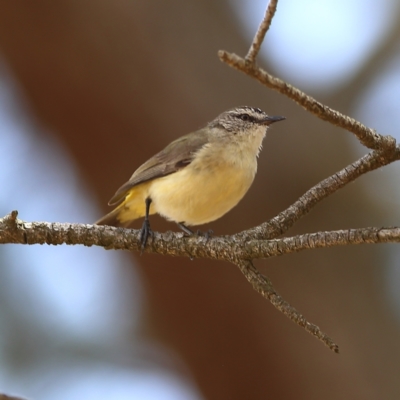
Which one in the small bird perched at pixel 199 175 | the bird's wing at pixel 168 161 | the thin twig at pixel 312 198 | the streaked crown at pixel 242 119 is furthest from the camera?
the streaked crown at pixel 242 119

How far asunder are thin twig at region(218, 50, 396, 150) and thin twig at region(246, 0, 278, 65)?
16 mm

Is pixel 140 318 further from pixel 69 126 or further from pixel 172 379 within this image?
pixel 69 126

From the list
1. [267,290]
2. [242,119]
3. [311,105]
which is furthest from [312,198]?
[242,119]

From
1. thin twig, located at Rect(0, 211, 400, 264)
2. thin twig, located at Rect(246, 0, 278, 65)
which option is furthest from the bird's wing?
thin twig, located at Rect(246, 0, 278, 65)

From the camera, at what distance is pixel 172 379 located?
2.43 metres

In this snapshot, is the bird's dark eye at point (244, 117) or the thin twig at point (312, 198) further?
the bird's dark eye at point (244, 117)

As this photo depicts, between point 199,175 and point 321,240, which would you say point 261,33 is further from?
point 199,175

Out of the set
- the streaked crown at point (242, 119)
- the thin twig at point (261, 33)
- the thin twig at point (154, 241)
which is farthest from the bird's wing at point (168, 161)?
the thin twig at point (261, 33)

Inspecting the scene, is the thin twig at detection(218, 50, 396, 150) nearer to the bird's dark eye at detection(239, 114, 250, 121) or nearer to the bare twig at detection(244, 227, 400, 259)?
the bare twig at detection(244, 227, 400, 259)

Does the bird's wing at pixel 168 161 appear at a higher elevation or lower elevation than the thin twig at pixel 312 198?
higher

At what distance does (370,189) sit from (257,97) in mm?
746

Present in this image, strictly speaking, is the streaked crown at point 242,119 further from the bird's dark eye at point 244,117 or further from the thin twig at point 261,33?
the thin twig at point 261,33

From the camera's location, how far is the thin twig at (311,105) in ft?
3.09

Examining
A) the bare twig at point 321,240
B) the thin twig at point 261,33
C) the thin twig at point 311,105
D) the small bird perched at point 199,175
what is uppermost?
the small bird perched at point 199,175
